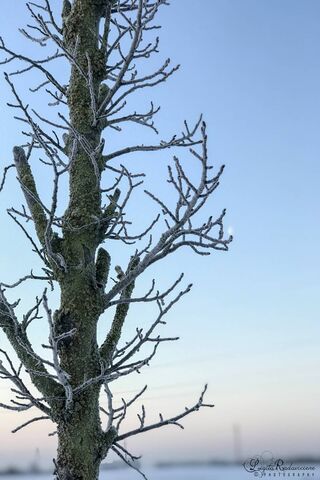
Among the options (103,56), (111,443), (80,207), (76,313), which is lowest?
(111,443)

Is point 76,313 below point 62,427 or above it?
above

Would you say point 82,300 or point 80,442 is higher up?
point 82,300

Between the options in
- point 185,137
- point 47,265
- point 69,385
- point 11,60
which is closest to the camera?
point 69,385

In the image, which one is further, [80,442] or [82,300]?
[82,300]

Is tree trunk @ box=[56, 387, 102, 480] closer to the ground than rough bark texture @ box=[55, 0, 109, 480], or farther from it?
closer to the ground

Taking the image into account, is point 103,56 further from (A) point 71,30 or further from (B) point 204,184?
(B) point 204,184

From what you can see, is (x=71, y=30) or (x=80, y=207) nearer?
(x=80, y=207)

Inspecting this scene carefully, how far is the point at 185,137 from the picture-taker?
5.92 m

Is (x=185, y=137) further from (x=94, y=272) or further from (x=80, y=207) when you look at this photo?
(x=94, y=272)

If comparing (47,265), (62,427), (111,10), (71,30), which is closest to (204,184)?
(47,265)

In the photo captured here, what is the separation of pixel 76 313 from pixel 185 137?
2155mm

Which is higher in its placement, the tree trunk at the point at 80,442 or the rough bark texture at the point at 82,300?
the rough bark texture at the point at 82,300

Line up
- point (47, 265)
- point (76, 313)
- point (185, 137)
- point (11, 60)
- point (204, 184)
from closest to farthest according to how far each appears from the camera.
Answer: point (204, 184)
point (76, 313)
point (47, 265)
point (185, 137)
point (11, 60)

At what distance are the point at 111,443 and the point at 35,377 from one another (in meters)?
0.87
